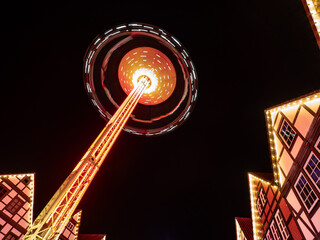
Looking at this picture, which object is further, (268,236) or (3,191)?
(3,191)

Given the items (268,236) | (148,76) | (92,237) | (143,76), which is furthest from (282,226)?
(92,237)

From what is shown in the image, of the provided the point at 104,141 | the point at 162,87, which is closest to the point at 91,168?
the point at 104,141

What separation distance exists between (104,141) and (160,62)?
1100cm

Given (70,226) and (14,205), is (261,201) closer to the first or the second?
(70,226)

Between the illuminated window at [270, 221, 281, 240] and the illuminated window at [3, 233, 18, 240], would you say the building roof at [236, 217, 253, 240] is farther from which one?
the illuminated window at [3, 233, 18, 240]

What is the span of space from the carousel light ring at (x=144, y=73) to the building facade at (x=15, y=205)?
31.3 feet

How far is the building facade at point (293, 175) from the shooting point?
1074 cm

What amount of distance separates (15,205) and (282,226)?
20204 mm

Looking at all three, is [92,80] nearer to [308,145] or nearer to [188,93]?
[188,93]

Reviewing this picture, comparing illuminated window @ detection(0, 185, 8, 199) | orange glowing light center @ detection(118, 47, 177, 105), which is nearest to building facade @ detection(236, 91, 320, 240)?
orange glowing light center @ detection(118, 47, 177, 105)

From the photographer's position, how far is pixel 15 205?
17531mm

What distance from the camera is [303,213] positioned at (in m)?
11.3

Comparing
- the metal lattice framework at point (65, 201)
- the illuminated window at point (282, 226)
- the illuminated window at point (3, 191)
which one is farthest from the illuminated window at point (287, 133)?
the illuminated window at point (3, 191)

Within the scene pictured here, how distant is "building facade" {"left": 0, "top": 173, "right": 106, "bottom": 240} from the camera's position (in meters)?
16.2
